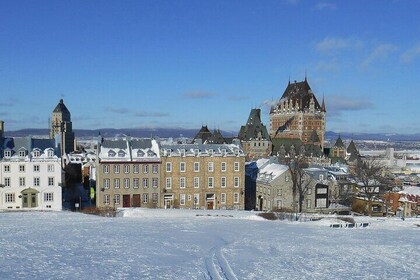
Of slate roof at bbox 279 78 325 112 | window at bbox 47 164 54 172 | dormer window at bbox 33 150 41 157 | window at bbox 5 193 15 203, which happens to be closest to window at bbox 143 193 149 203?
window at bbox 47 164 54 172

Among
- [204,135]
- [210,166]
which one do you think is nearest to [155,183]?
[210,166]

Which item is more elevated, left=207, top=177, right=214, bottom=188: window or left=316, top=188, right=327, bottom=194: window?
left=207, top=177, right=214, bottom=188: window

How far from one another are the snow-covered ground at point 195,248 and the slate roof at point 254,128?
79.7 meters

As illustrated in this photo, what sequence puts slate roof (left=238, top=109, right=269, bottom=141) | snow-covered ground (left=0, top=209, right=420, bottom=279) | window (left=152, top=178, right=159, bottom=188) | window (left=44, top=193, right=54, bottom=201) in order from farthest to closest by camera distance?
slate roof (left=238, top=109, right=269, bottom=141)
window (left=152, top=178, right=159, bottom=188)
window (left=44, top=193, right=54, bottom=201)
snow-covered ground (left=0, top=209, right=420, bottom=279)

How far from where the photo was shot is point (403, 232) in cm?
3838

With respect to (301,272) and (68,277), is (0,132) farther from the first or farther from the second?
(301,272)

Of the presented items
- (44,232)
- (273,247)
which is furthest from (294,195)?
(44,232)

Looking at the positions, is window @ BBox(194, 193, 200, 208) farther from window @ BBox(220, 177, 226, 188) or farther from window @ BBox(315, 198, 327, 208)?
window @ BBox(315, 198, 327, 208)

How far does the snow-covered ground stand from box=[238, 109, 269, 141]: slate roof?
79.7m

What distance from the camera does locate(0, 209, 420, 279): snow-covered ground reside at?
22.8 m

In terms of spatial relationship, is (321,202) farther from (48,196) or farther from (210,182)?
(48,196)

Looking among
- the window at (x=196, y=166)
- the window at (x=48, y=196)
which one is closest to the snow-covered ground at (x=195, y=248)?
the window at (x=48, y=196)

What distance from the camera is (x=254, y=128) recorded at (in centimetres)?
12275

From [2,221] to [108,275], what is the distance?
19.1m
